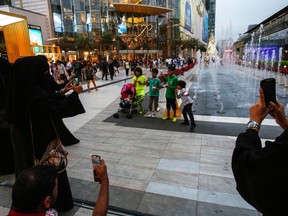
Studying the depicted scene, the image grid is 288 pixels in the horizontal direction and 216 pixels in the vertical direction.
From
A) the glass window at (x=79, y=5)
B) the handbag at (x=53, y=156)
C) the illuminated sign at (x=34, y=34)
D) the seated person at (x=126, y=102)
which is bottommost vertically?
the seated person at (x=126, y=102)

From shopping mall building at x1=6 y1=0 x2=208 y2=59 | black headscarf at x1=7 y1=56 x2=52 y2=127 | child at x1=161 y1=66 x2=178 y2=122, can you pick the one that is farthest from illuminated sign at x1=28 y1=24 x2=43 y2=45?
black headscarf at x1=7 y1=56 x2=52 y2=127

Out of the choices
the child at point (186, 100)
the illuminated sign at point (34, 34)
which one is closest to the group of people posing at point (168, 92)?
the child at point (186, 100)

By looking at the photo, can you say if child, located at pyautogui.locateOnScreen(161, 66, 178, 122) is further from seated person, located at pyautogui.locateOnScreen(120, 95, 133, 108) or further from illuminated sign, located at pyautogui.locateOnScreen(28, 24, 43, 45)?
illuminated sign, located at pyautogui.locateOnScreen(28, 24, 43, 45)

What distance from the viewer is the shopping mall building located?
43531mm

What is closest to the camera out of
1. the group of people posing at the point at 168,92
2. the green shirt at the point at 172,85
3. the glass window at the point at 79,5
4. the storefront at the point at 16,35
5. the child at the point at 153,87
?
the group of people posing at the point at 168,92

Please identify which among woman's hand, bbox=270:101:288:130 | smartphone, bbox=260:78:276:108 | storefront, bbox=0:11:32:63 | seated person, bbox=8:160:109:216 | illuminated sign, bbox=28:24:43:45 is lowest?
seated person, bbox=8:160:109:216

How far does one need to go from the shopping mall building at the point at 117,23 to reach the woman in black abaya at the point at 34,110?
129 feet

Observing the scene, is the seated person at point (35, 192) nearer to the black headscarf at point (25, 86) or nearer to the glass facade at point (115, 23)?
the black headscarf at point (25, 86)

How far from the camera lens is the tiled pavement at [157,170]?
10.5ft

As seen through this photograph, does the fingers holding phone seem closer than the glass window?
Yes

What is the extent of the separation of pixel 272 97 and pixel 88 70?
1247cm

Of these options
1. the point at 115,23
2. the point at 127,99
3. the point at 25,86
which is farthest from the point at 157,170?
the point at 115,23

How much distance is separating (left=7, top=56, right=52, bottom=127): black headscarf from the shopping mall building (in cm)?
3951

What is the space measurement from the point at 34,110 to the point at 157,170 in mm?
2429
